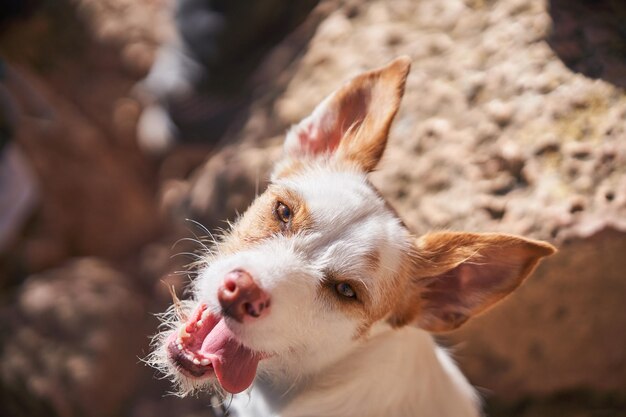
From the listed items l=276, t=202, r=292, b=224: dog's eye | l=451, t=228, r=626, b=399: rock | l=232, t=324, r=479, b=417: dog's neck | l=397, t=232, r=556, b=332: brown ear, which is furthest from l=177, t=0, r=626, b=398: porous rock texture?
l=276, t=202, r=292, b=224: dog's eye

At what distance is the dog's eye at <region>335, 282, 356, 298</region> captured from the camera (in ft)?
6.79

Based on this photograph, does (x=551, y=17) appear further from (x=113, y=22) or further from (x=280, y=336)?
(x=113, y=22)

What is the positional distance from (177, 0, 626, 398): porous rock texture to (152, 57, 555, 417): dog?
62 centimetres

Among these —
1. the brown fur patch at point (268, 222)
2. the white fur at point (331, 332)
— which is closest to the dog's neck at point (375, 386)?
the white fur at point (331, 332)

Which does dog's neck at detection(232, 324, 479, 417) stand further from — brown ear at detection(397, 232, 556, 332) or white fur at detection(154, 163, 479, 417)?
brown ear at detection(397, 232, 556, 332)

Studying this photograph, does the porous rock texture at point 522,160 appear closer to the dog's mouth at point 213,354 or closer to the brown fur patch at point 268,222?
the brown fur patch at point 268,222

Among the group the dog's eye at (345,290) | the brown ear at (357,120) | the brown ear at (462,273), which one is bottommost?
the brown ear at (462,273)

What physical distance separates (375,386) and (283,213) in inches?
29.4

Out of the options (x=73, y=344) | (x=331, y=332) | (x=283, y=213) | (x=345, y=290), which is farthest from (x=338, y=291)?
(x=73, y=344)

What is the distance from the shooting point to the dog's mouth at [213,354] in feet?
6.81

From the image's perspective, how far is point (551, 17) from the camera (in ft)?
10.0

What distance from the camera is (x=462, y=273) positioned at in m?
2.25

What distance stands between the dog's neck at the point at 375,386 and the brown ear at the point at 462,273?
12cm

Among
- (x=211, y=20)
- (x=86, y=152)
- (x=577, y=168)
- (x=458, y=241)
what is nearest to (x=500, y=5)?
(x=577, y=168)
